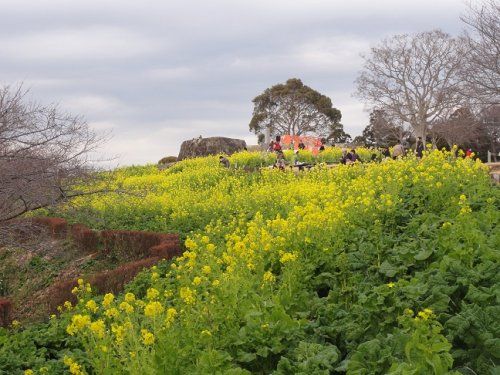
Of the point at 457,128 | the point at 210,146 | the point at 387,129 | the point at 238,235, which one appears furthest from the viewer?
the point at 387,129

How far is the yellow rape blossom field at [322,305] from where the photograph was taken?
414 cm

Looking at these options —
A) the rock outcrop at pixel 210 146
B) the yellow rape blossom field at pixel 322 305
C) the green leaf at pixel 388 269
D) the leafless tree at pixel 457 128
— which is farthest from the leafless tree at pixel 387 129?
the green leaf at pixel 388 269

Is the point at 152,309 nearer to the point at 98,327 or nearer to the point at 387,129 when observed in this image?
the point at 98,327

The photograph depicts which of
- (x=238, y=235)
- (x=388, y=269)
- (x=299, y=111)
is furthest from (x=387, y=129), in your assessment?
(x=388, y=269)

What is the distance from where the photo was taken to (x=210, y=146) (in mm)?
33875

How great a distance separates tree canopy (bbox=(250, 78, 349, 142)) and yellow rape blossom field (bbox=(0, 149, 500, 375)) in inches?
1535

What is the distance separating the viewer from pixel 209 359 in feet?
13.3

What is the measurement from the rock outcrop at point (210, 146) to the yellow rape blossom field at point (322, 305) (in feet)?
74.3

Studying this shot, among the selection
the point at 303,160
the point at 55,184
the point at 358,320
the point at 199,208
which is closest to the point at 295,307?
the point at 358,320

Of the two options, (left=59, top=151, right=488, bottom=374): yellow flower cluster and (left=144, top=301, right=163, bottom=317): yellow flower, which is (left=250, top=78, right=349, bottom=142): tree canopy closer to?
(left=59, top=151, right=488, bottom=374): yellow flower cluster

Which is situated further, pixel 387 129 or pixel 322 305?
pixel 387 129

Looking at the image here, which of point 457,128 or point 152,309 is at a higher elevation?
point 457,128

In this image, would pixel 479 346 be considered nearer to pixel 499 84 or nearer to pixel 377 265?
pixel 377 265

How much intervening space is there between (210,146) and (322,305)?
28473 mm
